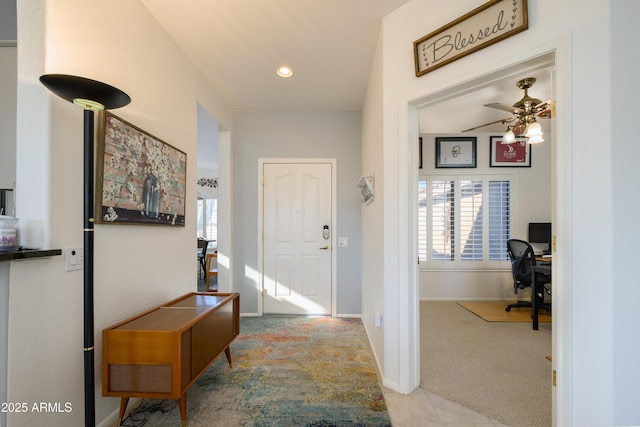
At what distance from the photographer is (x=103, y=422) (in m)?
1.50

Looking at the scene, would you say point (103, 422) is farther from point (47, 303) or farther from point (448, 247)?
point (448, 247)

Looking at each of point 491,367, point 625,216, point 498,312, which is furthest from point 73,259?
point 498,312

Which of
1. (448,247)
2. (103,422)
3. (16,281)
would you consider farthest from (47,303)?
(448,247)

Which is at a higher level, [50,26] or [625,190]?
[50,26]

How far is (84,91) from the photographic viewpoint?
1111 mm

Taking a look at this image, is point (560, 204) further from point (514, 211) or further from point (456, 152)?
point (514, 211)

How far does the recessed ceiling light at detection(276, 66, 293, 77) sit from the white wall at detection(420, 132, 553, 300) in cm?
258

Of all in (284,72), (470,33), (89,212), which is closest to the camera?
(89,212)

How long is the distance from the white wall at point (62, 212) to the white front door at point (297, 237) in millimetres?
1830

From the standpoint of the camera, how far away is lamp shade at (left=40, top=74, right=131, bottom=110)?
105 cm

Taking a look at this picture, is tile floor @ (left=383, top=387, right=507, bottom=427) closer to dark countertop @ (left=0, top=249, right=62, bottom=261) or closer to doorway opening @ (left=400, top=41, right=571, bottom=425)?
doorway opening @ (left=400, top=41, right=571, bottom=425)

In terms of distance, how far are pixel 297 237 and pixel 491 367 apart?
2.40 m

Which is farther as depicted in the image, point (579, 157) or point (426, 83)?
point (426, 83)

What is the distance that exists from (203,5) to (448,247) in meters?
4.31
